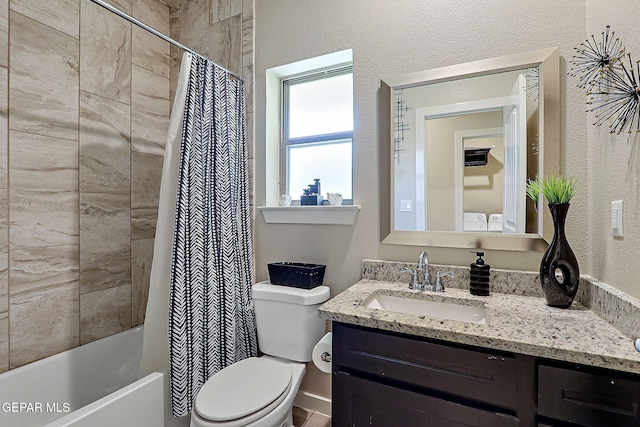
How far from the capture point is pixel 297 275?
1680mm

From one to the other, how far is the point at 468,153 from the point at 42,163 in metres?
2.17

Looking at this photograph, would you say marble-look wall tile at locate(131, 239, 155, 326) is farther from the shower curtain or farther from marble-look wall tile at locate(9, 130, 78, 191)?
the shower curtain

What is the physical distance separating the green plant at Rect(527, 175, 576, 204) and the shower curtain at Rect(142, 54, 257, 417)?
4.70ft

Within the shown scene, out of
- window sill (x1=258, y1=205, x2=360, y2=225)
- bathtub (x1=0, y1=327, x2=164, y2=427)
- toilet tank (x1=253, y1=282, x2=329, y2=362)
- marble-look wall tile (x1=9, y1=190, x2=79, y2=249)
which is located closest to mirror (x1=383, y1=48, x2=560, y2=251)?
window sill (x1=258, y1=205, x2=360, y2=225)

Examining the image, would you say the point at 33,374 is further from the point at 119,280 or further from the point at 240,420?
the point at 240,420

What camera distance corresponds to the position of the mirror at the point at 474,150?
1.33 metres

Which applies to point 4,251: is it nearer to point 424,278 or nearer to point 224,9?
point 224,9

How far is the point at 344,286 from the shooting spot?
173 cm

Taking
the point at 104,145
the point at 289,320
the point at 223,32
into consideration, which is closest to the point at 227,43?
the point at 223,32

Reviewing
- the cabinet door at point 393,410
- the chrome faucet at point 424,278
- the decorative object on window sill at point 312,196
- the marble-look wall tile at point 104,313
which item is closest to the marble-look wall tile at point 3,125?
the marble-look wall tile at point 104,313

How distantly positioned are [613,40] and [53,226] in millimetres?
2617

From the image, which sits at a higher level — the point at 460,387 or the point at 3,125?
the point at 3,125

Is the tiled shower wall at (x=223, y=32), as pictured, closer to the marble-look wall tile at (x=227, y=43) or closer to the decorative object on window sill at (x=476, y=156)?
the marble-look wall tile at (x=227, y=43)

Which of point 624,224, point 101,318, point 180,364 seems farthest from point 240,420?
point 624,224
